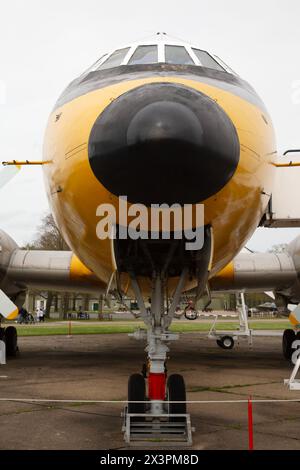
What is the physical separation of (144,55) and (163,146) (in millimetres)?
2334

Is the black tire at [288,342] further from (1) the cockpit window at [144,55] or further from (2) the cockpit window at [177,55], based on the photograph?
(1) the cockpit window at [144,55]

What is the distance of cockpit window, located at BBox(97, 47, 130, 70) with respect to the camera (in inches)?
241

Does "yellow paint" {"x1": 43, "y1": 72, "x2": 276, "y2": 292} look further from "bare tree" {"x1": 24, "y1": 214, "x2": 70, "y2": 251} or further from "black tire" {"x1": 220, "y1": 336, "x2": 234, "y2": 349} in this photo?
"bare tree" {"x1": 24, "y1": 214, "x2": 70, "y2": 251}

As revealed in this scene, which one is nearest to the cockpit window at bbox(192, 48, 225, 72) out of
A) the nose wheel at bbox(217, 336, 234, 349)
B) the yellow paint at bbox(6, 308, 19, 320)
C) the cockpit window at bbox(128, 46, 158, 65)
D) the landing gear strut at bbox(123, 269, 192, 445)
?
the cockpit window at bbox(128, 46, 158, 65)

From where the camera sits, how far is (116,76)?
5.48 meters

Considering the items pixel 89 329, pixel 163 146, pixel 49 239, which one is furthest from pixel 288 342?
pixel 49 239

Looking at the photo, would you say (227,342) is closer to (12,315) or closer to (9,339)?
(9,339)

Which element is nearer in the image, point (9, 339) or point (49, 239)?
point (9, 339)

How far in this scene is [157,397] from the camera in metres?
5.47

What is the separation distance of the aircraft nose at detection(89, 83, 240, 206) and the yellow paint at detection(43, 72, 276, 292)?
8.6 inches
